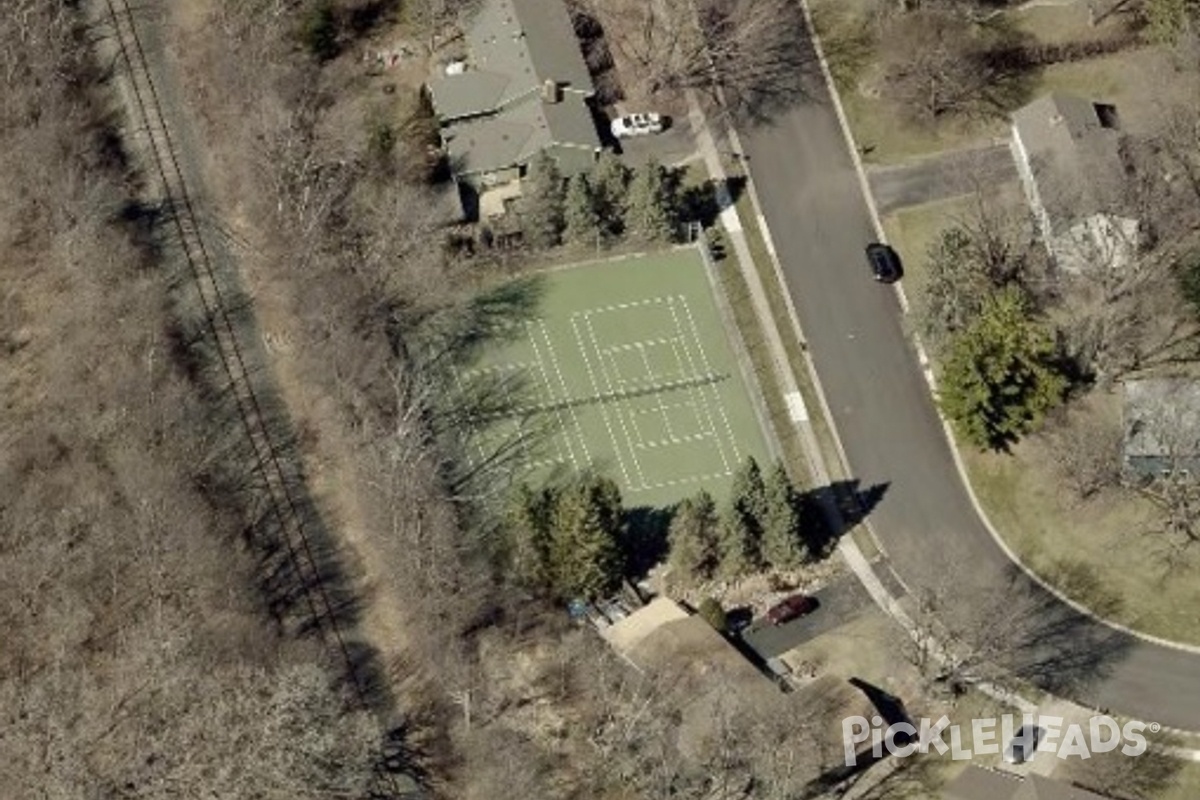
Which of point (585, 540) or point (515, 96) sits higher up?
point (515, 96)

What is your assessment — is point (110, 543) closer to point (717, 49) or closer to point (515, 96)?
point (515, 96)

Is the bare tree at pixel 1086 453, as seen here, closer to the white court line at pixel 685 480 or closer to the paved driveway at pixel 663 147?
the white court line at pixel 685 480

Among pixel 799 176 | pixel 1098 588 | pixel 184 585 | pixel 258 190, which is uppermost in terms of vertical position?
pixel 258 190

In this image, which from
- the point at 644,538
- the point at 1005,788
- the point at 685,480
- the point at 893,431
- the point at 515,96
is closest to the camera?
the point at 1005,788

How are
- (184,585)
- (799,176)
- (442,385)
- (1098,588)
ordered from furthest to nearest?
(799,176) → (442,385) → (1098,588) → (184,585)

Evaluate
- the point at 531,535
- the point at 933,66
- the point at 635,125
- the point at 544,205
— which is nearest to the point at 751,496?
the point at 531,535

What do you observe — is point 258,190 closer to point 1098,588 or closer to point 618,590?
point 618,590

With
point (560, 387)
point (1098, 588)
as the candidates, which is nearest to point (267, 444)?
point (560, 387)
